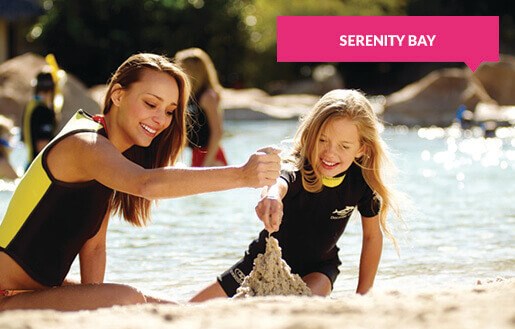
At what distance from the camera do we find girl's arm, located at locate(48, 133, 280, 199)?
3604 mm

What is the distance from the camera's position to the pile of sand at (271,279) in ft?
13.1

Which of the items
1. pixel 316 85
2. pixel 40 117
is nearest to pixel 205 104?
pixel 40 117

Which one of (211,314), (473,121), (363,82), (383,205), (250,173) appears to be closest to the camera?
(211,314)

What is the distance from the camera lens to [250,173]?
143 inches

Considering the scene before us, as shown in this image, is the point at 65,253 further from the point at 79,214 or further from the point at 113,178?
the point at 113,178

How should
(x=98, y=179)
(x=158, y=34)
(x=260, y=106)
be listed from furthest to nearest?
(x=158, y=34) < (x=260, y=106) < (x=98, y=179)

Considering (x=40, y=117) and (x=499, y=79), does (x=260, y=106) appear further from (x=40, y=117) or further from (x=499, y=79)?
(x=40, y=117)

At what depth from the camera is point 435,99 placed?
21.0 metres

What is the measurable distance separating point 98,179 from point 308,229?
1.21 meters

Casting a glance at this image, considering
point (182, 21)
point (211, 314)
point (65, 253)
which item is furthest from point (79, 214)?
point (182, 21)

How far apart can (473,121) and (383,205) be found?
1384cm

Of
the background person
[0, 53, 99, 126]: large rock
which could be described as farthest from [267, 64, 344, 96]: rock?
the background person

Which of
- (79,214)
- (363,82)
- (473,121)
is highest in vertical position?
(363,82)

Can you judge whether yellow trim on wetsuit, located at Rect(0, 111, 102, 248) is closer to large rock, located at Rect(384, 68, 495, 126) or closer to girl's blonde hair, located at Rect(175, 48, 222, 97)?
girl's blonde hair, located at Rect(175, 48, 222, 97)
